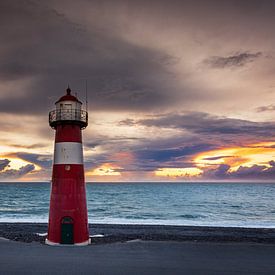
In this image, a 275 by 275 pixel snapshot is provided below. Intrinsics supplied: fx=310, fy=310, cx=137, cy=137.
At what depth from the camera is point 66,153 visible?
16.4 metres

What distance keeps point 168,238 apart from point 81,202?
7441 mm

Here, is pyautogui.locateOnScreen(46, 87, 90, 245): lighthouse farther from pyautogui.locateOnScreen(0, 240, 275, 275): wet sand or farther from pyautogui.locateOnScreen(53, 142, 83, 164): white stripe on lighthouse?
pyautogui.locateOnScreen(0, 240, 275, 275): wet sand

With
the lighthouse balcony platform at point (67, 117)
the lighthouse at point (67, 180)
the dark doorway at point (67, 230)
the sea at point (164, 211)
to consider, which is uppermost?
the lighthouse balcony platform at point (67, 117)

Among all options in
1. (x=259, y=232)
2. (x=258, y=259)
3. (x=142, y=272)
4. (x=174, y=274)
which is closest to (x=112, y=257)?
(x=142, y=272)

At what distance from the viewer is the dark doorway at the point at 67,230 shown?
16.3m

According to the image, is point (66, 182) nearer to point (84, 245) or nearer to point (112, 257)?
point (84, 245)

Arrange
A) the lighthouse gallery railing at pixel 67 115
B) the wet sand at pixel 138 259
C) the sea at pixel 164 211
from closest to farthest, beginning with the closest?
1. the wet sand at pixel 138 259
2. the lighthouse gallery railing at pixel 67 115
3. the sea at pixel 164 211

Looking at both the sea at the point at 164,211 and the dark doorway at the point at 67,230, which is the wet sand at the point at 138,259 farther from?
the sea at the point at 164,211

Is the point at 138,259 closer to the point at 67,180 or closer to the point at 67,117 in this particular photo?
the point at 67,180

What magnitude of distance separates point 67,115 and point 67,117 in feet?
0.39

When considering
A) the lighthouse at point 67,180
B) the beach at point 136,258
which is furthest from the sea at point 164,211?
the lighthouse at point 67,180

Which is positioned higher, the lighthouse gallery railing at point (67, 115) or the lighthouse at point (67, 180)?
the lighthouse gallery railing at point (67, 115)

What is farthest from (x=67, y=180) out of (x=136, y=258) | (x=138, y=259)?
(x=138, y=259)

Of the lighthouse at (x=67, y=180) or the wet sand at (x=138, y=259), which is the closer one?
the wet sand at (x=138, y=259)
